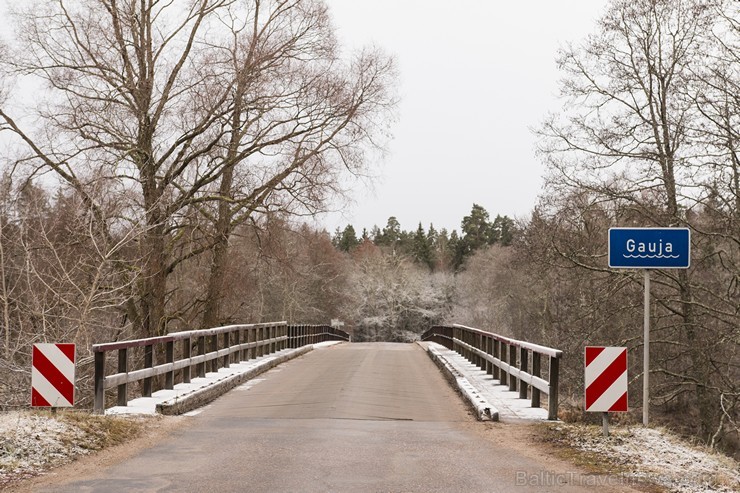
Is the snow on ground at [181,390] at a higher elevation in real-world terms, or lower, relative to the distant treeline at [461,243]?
lower

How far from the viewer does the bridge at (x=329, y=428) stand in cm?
704

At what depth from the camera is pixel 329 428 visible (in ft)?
33.3

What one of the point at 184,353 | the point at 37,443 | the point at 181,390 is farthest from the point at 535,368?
the point at 37,443

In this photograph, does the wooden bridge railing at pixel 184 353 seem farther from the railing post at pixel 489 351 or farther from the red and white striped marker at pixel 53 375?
the railing post at pixel 489 351

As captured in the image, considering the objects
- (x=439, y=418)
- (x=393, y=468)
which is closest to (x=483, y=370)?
(x=439, y=418)

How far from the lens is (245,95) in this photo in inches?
896

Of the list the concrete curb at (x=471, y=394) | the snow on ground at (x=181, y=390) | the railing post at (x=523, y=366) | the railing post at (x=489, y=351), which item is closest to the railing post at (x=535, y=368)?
the railing post at (x=523, y=366)

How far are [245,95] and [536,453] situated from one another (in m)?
16.3

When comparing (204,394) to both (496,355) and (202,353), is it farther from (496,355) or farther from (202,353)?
(496,355)

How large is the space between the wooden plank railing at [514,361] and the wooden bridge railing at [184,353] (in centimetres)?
515

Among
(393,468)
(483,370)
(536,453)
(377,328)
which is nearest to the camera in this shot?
(393,468)

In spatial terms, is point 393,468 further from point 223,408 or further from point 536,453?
point 223,408

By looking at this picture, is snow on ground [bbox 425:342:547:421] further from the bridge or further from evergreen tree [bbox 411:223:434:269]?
evergreen tree [bbox 411:223:434:269]

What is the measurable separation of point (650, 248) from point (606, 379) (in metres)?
1.97
